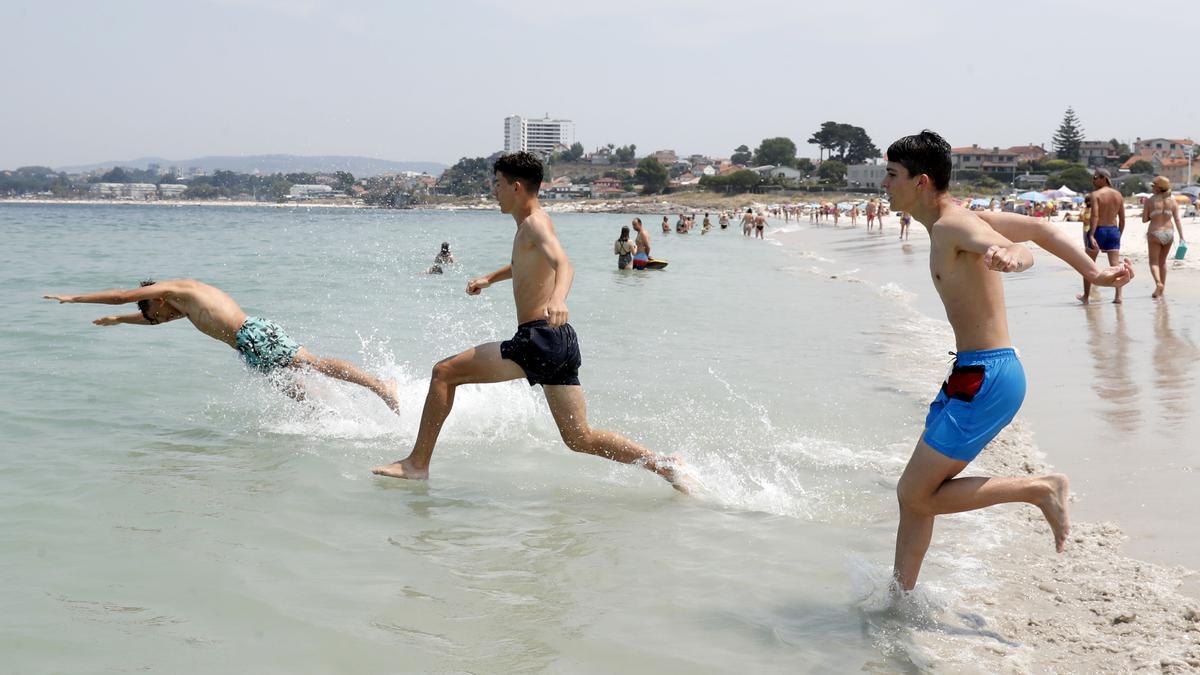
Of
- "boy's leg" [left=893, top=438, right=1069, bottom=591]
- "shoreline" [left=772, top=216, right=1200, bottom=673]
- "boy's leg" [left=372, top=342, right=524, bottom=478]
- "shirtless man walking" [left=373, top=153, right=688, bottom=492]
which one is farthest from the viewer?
"boy's leg" [left=372, top=342, right=524, bottom=478]

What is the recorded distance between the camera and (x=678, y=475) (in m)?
5.67

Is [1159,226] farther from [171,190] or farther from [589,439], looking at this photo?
[171,190]

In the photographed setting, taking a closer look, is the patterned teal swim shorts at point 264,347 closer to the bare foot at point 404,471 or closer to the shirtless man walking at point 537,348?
the bare foot at point 404,471

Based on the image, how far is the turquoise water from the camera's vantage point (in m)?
3.72

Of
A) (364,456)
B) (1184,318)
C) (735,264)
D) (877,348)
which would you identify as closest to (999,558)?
(364,456)

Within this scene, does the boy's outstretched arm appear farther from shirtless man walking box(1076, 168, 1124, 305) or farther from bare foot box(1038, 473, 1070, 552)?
shirtless man walking box(1076, 168, 1124, 305)

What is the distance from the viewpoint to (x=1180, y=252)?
19047 mm

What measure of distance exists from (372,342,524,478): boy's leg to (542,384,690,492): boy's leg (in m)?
0.26

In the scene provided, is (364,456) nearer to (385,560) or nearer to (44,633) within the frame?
(385,560)

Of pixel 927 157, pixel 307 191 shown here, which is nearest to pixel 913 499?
pixel 927 157

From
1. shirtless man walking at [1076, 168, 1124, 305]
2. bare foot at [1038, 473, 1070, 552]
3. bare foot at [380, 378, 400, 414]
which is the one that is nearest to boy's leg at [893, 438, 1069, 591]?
bare foot at [1038, 473, 1070, 552]

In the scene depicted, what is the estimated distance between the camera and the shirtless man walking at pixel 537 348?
5316 mm

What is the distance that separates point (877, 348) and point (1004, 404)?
816 cm

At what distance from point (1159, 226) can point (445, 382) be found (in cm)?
1184
